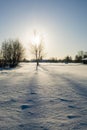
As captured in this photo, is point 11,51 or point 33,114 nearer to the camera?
point 33,114

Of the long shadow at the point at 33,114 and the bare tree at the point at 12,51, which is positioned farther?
the bare tree at the point at 12,51

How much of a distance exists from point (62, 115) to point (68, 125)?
2.56 feet

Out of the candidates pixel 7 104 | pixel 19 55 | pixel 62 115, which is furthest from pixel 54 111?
pixel 19 55

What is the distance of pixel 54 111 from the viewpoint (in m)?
5.52

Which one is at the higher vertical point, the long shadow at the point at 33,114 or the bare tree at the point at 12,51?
the bare tree at the point at 12,51

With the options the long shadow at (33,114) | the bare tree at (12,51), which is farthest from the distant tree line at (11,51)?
the long shadow at (33,114)

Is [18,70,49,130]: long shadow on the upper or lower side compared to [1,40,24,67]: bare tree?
lower

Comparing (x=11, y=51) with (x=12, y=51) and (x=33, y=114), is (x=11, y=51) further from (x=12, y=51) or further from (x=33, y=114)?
(x=33, y=114)

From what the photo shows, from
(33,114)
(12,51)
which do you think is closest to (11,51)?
(12,51)

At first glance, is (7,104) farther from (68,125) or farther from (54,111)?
(68,125)

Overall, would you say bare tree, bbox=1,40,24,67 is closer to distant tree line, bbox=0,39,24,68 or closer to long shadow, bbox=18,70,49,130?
distant tree line, bbox=0,39,24,68

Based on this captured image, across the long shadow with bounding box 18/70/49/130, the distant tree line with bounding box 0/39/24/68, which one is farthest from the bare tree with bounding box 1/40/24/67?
the long shadow with bounding box 18/70/49/130

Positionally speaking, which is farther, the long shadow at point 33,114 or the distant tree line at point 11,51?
the distant tree line at point 11,51

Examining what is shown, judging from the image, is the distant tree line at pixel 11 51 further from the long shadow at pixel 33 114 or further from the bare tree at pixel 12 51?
the long shadow at pixel 33 114
